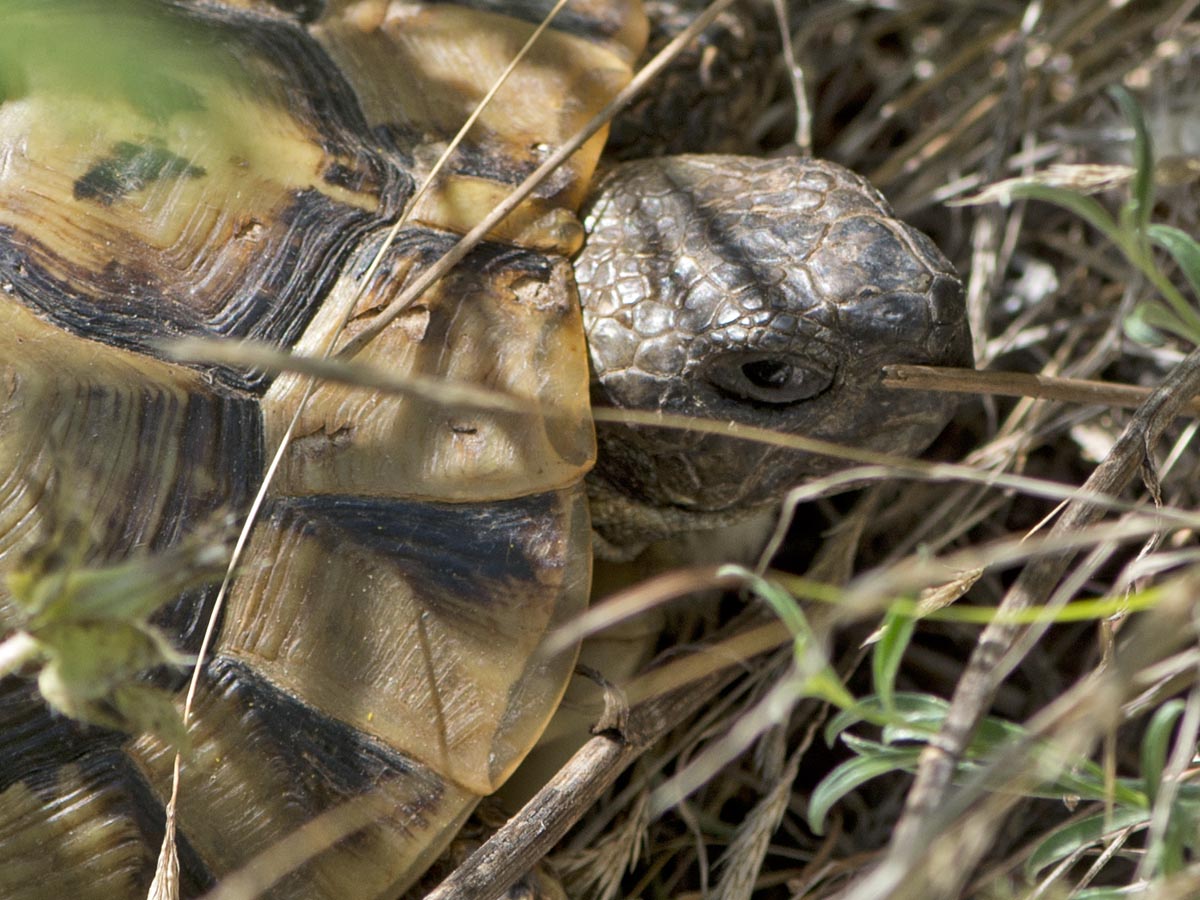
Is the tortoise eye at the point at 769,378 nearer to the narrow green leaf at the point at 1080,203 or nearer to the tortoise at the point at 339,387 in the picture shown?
the tortoise at the point at 339,387

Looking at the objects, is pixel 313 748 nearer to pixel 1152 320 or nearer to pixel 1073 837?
pixel 1073 837

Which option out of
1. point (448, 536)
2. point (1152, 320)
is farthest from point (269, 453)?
point (1152, 320)

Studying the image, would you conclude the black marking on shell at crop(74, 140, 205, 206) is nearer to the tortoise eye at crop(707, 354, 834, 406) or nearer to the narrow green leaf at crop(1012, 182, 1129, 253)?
the tortoise eye at crop(707, 354, 834, 406)

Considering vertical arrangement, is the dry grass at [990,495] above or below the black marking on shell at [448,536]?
below

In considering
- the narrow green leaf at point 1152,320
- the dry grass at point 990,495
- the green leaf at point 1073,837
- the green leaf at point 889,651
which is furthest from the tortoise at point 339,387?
the green leaf at point 1073,837

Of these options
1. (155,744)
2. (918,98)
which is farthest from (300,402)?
(918,98)

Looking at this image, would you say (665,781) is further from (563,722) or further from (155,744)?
(155,744)

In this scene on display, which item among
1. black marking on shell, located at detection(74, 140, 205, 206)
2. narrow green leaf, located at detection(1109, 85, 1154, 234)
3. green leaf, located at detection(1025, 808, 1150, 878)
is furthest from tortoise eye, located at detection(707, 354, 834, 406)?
black marking on shell, located at detection(74, 140, 205, 206)

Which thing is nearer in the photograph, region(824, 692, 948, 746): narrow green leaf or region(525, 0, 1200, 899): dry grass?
region(824, 692, 948, 746): narrow green leaf
